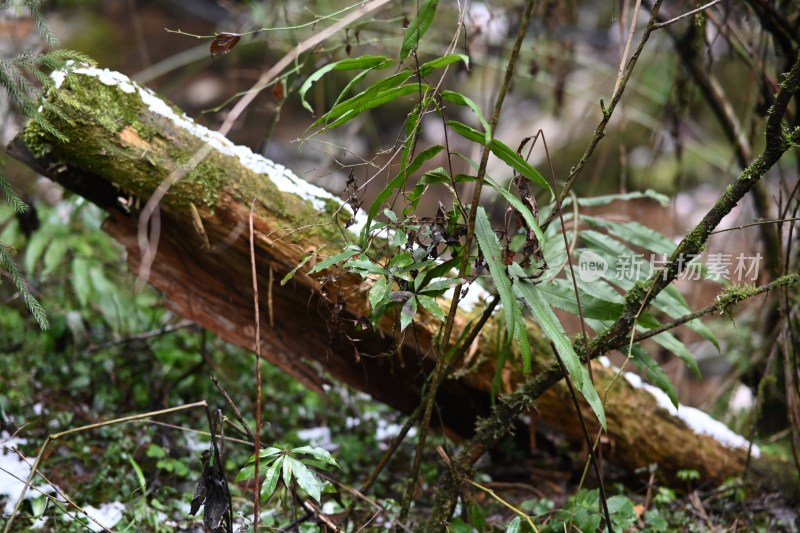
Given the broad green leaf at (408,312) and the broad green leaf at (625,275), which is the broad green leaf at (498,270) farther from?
the broad green leaf at (625,275)

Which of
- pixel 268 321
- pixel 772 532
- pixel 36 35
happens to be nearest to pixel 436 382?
pixel 268 321

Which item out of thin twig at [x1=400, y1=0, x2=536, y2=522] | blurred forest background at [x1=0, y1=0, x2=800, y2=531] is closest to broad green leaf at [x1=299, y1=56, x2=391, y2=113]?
→ blurred forest background at [x1=0, y1=0, x2=800, y2=531]

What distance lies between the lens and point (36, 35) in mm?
5684

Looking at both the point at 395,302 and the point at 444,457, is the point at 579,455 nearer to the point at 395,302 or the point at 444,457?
the point at 444,457

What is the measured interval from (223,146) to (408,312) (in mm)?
1036

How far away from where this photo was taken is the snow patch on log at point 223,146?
2188mm

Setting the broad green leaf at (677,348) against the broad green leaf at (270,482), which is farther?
the broad green leaf at (677,348)

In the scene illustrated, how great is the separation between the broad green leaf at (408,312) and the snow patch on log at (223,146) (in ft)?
1.88

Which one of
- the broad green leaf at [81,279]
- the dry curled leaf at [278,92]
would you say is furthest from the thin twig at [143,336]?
the dry curled leaf at [278,92]

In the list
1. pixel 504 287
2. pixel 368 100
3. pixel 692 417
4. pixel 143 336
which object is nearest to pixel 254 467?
pixel 504 287

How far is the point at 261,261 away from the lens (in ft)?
7.63

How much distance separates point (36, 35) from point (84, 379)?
4.05 meters

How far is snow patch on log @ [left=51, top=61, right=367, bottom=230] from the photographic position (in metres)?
2.19

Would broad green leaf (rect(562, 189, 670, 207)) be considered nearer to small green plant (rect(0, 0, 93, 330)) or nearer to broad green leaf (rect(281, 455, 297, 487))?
broad green leaf (rect(281, 455, 297, 487))
